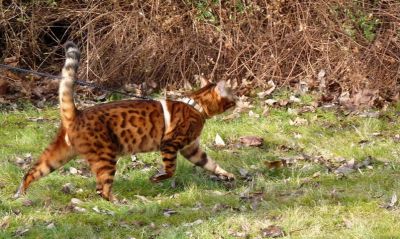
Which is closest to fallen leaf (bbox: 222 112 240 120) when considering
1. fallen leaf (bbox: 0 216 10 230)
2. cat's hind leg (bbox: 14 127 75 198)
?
cat's hind leg (bbox: 14 127 75 198)

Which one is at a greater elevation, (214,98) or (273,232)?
(214,98)

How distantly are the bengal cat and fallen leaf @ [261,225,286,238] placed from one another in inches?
64.2

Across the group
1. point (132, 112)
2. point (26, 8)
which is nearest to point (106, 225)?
point (132, 112)

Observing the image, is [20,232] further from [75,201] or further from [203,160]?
[203,160]

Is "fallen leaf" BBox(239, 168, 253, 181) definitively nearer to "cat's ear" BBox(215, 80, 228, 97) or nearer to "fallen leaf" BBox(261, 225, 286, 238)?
"cat's ear" BBox(215, 80, 228, 97)

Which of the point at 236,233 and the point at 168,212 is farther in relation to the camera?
the point at 168,212

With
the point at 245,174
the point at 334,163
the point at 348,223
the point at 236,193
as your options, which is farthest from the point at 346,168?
the point at 348,223

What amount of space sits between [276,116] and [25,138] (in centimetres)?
333

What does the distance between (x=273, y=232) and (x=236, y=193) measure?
129cm

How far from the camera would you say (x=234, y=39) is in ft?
39.2

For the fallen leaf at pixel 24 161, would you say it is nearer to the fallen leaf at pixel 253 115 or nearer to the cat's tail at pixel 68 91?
the cat's tail at pixel 68 91

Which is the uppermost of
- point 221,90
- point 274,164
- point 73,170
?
point 221,90

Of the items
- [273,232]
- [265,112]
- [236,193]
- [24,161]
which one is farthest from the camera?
[265,112]

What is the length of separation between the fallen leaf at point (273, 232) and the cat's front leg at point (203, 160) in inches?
69.9
